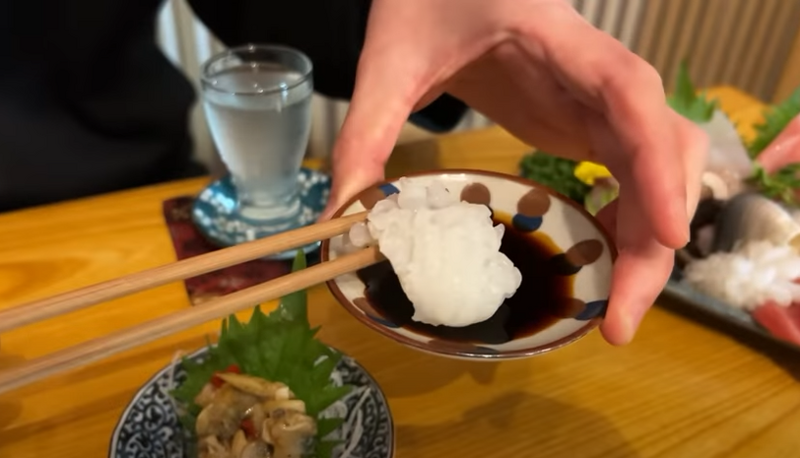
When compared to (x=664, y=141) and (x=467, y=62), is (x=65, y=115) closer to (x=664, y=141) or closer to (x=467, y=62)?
(x=467, y=62)

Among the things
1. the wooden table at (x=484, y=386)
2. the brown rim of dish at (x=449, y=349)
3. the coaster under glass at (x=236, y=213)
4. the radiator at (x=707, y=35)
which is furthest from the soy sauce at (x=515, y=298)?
the radiator at (x=707, y=35)

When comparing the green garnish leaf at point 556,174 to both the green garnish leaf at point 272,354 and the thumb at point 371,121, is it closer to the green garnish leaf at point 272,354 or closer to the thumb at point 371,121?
the thumb at point 371,121

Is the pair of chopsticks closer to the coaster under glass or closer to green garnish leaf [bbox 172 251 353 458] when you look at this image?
green garnish leaf [bbox 172 251 353 458]

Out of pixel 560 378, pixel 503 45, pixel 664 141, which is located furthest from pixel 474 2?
pixel 560 378

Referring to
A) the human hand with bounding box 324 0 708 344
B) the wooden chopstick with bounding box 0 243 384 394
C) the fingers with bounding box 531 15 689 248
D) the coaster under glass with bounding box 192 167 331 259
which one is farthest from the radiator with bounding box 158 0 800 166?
the wooden chopstick with bounding box 0 243 384 394

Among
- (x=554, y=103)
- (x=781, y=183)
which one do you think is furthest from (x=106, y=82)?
(x=781, y=183)
